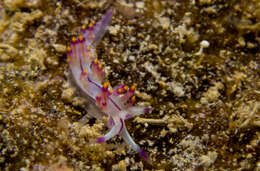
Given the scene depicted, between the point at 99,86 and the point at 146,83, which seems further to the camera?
the point at 146,83

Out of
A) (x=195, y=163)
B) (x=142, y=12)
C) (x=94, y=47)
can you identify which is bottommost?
(x=195, y=163)

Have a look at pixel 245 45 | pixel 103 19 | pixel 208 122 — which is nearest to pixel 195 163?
pixel 208 122

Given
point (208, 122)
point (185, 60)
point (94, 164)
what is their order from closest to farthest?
point (94, 164), point (208, 122), point (185, 60)

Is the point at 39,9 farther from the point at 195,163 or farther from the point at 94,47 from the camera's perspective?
the point at 195,163
